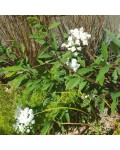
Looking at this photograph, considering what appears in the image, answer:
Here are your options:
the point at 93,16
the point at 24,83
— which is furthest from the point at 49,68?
the point at 93,16

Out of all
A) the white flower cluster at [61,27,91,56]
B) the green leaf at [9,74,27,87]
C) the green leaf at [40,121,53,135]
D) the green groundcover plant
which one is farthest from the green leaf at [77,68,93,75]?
the green leaf at [9,74,27,87]

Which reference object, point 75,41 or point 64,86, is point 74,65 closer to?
point 75,41

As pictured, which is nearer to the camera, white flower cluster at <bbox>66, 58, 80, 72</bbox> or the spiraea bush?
white flower cluster at <bbox>66, 58, 80, 72</bbox>

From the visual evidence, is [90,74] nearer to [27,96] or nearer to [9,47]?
[27,96]

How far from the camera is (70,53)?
313cm

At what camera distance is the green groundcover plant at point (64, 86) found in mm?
2977

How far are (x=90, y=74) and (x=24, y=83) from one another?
1.91ft

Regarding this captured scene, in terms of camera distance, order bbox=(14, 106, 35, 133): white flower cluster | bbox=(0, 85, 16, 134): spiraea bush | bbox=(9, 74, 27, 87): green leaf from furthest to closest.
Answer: bbox=(9, 74, 27, 87): green leaf
bbox=(0, 85, 16, 134): spiraea bush
bbox=(14, 106, 35, 133): white flower cluster

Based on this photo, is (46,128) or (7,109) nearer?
(46,128)

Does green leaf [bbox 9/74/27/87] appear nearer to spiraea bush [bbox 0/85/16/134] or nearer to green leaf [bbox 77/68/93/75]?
spiraea bush [bbox 0/85/16/134]

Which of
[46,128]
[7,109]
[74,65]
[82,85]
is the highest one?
[74,65]

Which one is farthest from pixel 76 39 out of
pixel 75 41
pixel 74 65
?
pixel 74 65

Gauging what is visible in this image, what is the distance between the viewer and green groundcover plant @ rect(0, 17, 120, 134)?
298cm

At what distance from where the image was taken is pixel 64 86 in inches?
130
